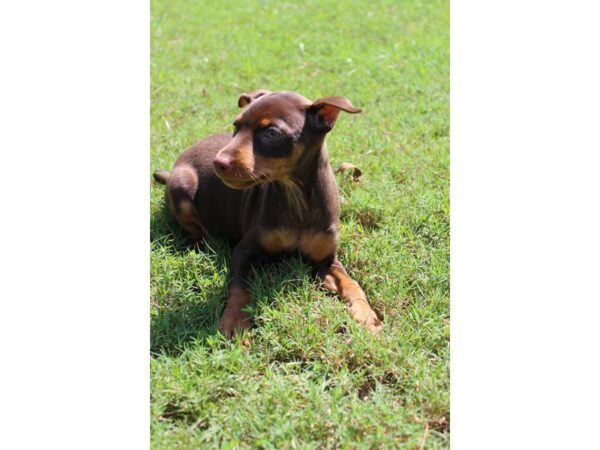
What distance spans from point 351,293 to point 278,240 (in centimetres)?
55

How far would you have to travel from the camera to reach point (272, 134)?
357cm

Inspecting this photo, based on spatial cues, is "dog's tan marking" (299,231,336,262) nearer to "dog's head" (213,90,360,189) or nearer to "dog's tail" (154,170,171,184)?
"dog's head" (213,90,360,189)

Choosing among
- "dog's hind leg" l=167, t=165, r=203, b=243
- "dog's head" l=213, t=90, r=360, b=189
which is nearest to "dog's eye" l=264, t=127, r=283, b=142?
"dog's head" l=213, t=90, r=360, b=189

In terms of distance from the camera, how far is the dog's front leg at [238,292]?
365 centimetres

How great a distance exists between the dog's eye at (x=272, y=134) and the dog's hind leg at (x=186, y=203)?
1294 mm

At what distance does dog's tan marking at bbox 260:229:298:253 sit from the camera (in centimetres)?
405

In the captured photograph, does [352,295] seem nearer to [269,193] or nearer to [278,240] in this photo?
[278,240]

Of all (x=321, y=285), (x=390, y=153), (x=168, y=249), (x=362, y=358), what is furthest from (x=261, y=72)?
(x=362, y=358)

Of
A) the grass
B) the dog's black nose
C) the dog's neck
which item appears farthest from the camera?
the dog's neck

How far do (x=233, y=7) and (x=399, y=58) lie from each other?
10.2 feet

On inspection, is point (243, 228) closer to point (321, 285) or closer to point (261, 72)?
point (321, 285)

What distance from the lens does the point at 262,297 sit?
387cm

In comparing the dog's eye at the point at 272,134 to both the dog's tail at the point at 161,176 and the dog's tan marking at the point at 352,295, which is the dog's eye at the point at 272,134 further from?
the dog's tail at the point at 161,176

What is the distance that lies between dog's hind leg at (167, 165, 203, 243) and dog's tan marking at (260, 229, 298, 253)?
760 millimetres
